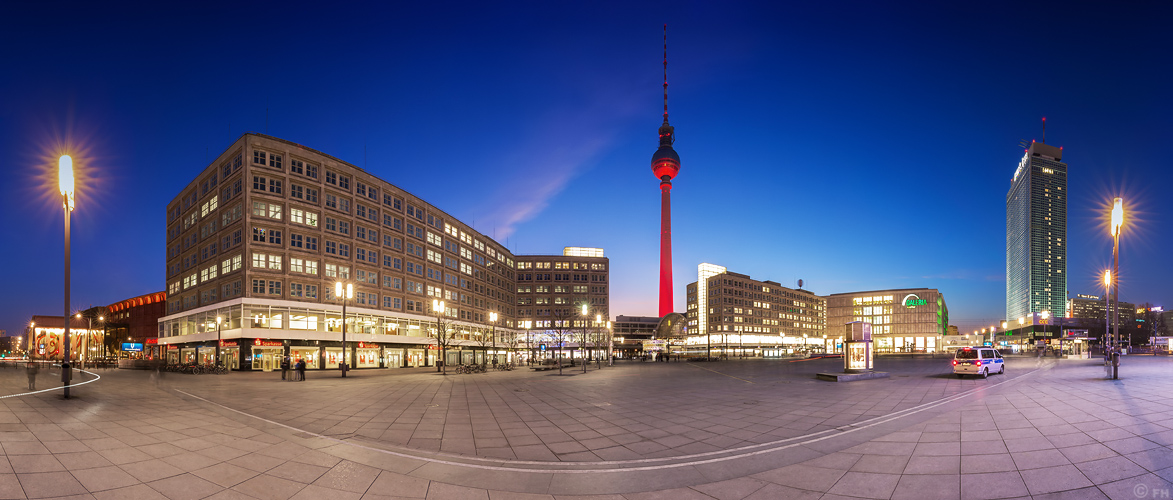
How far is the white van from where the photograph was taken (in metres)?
29.8

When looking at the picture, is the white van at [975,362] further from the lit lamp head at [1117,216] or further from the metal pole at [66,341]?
the metal pole at [66,341]

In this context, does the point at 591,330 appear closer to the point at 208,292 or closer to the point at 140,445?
the point at 208,292

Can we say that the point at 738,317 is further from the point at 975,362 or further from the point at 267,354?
the point at 975,362

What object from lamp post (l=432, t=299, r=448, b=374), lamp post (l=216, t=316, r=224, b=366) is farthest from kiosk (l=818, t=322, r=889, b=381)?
lamp post (l=216, t=316, r=224, b=366)

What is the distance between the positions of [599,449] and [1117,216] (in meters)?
28.8

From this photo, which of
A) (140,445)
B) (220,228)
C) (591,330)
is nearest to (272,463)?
(140,445)

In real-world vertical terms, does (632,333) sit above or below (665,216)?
below

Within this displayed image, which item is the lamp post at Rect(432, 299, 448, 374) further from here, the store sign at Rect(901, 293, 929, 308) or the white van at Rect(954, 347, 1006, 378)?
the store sign at Rect(901, 293, 929, 308)

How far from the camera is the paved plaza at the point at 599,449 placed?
316 inches

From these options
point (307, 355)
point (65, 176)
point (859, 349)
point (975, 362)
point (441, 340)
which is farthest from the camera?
point (441, 340)

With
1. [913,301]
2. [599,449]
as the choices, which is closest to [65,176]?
[599,449]

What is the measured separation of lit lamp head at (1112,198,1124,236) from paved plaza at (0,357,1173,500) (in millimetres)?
9878

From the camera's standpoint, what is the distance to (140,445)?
10773mm

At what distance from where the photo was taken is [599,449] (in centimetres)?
1130
